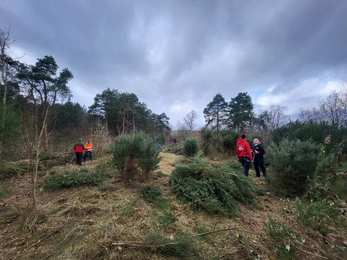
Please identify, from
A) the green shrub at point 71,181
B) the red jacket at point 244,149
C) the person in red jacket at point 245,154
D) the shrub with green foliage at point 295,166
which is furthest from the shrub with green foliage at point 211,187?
the green shrub at point 71,181

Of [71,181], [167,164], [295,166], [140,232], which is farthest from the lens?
[167,164]

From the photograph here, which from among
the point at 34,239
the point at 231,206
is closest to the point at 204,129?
the point at 231,206

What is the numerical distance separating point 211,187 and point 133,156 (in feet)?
7.95

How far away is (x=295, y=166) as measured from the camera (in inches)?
171

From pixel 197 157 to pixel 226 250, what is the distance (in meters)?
2.72

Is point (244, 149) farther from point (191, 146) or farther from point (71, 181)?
point (71, 181)

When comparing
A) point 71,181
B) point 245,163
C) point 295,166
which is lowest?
point 71,181

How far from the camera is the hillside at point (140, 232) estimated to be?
2.02 metres

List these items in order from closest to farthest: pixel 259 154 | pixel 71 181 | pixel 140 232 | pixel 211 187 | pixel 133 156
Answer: pixel 140 232 < pixel 211 187 < pixel 71 181 < pixel 133 156 < pixel 259 154

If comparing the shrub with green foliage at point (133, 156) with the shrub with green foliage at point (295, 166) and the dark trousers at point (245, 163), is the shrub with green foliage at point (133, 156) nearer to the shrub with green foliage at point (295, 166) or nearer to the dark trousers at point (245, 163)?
the dark trousers at point (245, 163)

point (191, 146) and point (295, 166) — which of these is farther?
point (191, 146)

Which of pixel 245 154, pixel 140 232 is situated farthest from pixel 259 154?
pixel 140 232

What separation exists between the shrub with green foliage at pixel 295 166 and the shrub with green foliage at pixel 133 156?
3.73m

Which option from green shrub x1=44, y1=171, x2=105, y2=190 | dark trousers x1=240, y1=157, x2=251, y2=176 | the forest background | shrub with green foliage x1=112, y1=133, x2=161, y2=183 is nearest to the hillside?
the forest background
